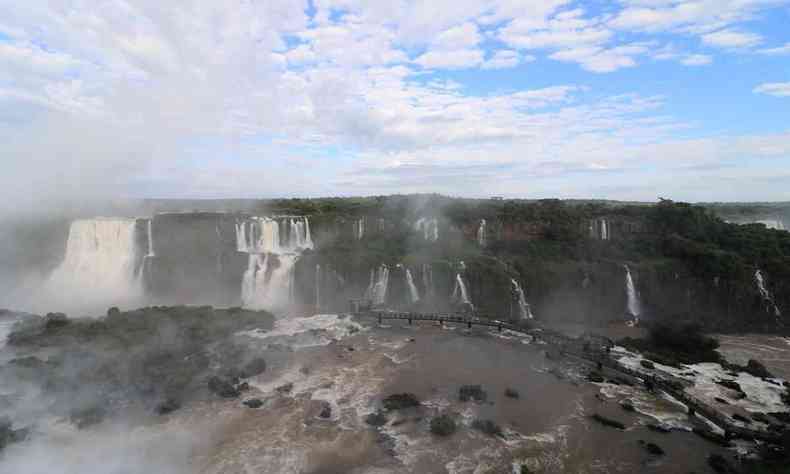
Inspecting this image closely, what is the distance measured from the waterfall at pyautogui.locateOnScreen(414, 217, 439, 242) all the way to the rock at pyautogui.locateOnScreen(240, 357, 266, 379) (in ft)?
84.3

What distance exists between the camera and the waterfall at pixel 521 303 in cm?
3534

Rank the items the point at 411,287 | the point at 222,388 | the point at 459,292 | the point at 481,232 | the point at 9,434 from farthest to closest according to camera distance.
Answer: the point at 481,232, the point at 411,287, the point at 459,292, the point at 222,388, the point at 9,434

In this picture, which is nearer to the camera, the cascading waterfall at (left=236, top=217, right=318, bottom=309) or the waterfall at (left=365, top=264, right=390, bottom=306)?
the waterfall at (left=365, top=264, right=390, bottom=306)

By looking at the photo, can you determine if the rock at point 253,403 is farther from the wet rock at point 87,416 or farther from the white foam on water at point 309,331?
the white foam on water at point 309,331

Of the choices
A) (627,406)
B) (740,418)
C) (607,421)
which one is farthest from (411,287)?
(740,418)

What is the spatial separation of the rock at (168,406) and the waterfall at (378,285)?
20.1m

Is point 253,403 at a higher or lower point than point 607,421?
higher

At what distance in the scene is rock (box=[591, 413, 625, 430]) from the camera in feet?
54.1

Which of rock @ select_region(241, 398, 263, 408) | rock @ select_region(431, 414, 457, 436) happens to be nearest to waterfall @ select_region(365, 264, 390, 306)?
rock @ select_region(241, 398, 263, 408)

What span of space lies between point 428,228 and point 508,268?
1109 cm

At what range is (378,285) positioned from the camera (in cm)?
3712

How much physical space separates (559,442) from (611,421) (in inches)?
110

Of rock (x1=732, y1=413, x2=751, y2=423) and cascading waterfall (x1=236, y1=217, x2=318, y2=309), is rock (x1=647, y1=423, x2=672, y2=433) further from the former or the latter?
cascading waterfall (x1=236, y1=217, x2=318, y2=309)

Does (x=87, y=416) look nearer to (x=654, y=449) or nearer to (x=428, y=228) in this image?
(x=654, y=449)
